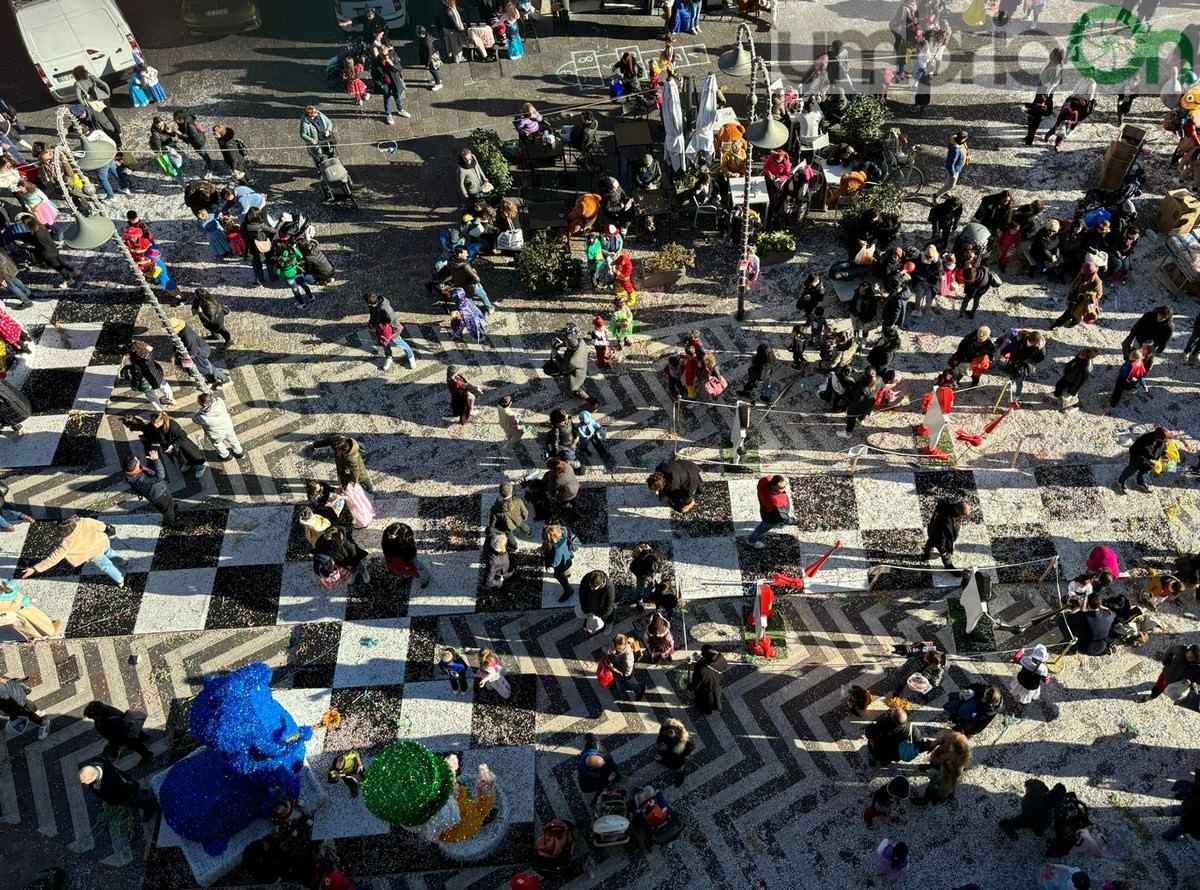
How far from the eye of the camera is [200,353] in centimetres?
1664

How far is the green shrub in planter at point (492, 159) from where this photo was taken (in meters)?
19.2

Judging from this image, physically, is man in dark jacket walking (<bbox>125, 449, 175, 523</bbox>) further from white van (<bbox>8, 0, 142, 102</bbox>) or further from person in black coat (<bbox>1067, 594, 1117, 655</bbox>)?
person in black coat (<bbox>1067, 594, 1117, 655</bbox>)

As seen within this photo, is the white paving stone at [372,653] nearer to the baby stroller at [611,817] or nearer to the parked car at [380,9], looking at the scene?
the baby stroller at [611,817]

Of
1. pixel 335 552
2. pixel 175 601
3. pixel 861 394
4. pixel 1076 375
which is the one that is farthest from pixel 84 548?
pixel 1076 375

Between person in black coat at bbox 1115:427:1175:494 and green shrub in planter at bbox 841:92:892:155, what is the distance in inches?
337

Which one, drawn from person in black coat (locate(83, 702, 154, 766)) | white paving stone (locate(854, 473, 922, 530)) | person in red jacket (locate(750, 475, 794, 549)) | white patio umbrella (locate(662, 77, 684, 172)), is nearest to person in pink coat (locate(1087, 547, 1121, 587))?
white paving stone (locate(854, 473, 922, 530))

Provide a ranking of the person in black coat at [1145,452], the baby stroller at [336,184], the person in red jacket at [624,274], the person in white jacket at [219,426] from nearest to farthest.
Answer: the person in black coat at [1145,452] < the person in white jacket at [219,426] < the person in red jacket at [624,274] < the baby stroller at [336,184]

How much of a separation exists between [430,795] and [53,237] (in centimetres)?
1520

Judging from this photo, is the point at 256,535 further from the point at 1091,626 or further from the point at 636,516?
the point at 1091,626

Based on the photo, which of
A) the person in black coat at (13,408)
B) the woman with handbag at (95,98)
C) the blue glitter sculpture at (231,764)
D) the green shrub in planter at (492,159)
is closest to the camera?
the blue glitter sculpture at (231,764)

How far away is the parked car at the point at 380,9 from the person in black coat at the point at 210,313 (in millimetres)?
10669

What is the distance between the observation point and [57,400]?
17250 mm

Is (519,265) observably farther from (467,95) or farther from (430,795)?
(430,795)

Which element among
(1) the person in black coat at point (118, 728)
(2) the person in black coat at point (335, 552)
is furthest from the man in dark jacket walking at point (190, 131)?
(1) the person in black coat at point (118, 728)
